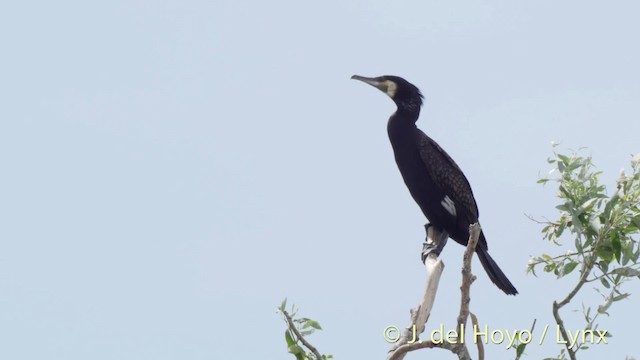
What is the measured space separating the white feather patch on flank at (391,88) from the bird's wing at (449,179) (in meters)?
0.55

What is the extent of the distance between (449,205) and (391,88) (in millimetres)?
1144

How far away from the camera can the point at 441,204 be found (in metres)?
9.59

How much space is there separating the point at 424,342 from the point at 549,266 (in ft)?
3.30

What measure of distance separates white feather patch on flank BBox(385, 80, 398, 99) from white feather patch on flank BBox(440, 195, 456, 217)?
103 centimetres

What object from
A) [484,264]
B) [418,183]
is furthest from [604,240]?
[418,183]

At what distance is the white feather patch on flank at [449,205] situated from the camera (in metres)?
9.54

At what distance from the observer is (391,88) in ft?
33.0

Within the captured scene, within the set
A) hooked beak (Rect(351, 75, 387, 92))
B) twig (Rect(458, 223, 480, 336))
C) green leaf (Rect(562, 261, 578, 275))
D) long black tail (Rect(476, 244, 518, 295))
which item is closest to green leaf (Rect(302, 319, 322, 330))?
twig (Rect(458, 223, 480, 336))

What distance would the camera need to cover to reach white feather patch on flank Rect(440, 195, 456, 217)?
9539mm

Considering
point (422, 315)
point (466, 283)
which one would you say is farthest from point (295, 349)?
point (466, 283)

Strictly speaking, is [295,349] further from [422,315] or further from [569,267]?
[569,267]

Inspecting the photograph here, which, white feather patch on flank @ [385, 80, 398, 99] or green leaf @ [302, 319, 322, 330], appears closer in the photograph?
green leaf @ [302, 319, 322, 330]

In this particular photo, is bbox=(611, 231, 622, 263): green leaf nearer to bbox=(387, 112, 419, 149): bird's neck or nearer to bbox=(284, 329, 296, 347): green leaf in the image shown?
bbox=(284, 329, 296, 347): green leaf

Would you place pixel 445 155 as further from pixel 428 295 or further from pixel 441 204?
pixel 428 295
